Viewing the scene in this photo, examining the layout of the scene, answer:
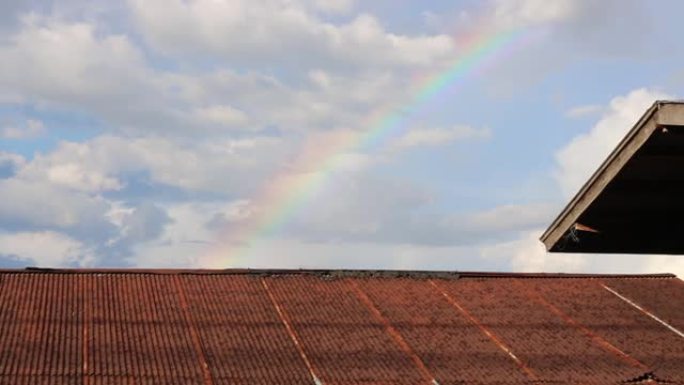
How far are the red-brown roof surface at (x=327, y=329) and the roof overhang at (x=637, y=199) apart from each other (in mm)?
6417

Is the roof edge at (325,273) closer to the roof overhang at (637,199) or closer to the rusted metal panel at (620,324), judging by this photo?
the rusted metal panel at (620,324)

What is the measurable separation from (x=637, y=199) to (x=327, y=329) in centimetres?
943

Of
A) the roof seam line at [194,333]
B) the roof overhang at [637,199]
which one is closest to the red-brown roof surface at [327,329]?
the roof seam line at [194,333]

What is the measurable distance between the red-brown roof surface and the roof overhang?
642cm

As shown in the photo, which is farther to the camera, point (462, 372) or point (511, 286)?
point (511, 286)

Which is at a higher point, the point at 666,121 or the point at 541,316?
the point at 541,316

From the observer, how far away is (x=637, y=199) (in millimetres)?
12672

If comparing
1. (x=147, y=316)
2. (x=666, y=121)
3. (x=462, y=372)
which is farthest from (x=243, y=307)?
(x=666, y=121)

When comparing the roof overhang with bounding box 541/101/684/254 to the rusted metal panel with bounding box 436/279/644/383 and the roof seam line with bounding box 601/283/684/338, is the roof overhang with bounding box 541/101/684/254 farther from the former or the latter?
the roof seam line with bounding box 601/283/684/338

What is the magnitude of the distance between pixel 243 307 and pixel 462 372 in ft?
16.3

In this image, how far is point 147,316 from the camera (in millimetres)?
20422

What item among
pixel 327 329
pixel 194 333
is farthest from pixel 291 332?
pixel 194 333

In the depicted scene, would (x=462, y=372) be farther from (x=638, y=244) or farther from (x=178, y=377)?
(x=638, y=244)

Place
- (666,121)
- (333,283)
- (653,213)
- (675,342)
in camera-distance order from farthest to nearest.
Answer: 1. (333,283)
2. (675,342)
3. (653,213)
4. (666,121)
